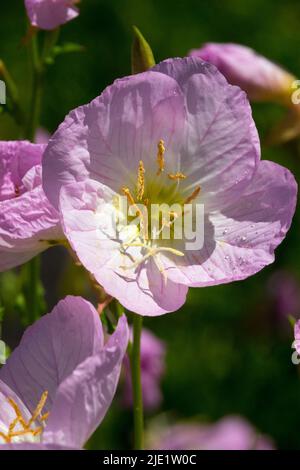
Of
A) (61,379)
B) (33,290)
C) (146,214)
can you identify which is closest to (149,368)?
(33,290)

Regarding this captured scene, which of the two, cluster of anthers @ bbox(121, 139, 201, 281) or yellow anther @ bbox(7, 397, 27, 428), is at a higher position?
cluster of anthers @ bbox(121, 139, 201, 281)

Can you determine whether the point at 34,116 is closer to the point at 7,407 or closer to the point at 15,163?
the point at 15,163

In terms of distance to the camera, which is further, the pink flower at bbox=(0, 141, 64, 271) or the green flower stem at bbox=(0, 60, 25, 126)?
the green flower stem at bbox=(0, 60, 25, 126)

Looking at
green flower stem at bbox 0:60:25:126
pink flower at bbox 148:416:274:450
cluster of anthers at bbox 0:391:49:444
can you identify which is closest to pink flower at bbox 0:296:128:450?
cluster of anthers at bbox 0:391:49:444

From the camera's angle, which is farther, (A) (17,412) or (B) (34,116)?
(B) (34,116)

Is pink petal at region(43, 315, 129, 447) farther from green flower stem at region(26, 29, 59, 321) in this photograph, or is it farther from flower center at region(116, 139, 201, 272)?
green flower stem at region(26, 29, 59, 321)
